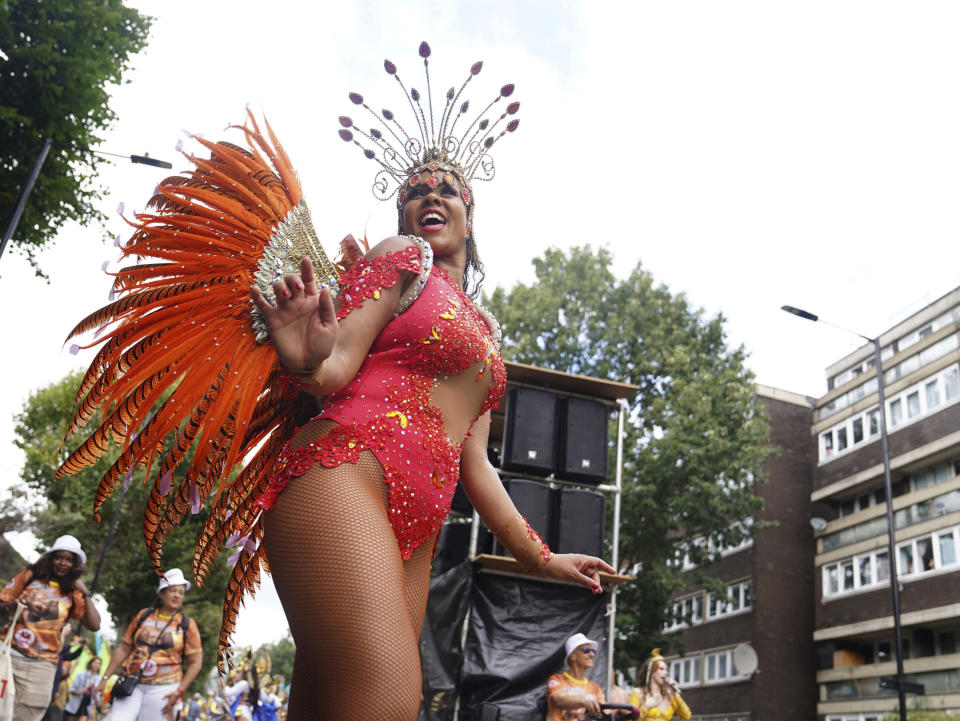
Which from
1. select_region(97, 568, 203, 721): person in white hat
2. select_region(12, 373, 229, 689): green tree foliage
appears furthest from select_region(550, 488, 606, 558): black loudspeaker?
select_region(12, 373, 229, 689): green tree foliage

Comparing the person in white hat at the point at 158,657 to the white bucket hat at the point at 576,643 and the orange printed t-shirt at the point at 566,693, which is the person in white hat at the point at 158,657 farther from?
the white bucket hat at the point at 576,643

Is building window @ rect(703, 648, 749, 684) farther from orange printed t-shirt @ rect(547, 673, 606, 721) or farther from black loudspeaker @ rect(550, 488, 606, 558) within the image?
orange printed t-shirt @ rect(547, 673, 606, 721)

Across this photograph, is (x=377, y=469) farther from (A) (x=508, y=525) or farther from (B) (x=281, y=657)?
(B) (x=281, y=657)

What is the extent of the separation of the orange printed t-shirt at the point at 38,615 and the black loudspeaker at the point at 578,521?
15.5 ft

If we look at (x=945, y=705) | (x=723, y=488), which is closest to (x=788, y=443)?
(x=945, y=705)

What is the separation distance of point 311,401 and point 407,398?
410mm

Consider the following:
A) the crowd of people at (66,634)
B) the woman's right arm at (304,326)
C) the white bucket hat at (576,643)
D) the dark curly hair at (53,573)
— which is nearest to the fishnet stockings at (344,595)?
the woman's right arm at (304,326)

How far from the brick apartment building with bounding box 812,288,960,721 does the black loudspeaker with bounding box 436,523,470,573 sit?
1945 cm

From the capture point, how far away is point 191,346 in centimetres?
192

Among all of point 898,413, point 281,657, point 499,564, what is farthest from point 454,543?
point 281,657

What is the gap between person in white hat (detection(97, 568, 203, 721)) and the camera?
6.27m

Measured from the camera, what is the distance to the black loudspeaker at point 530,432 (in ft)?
29.5

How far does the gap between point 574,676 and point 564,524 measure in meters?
1.70

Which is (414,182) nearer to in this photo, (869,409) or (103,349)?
(103,349)
